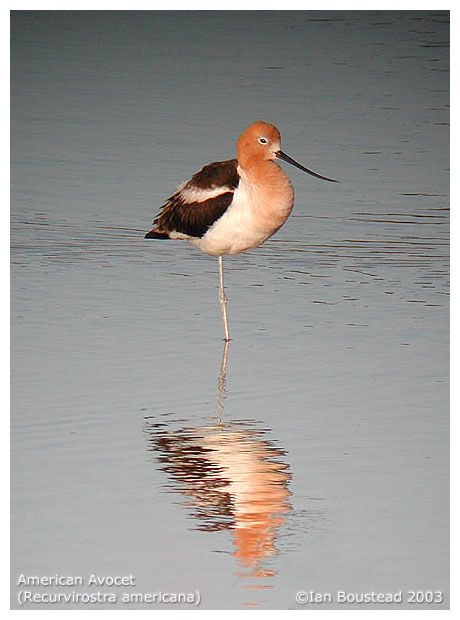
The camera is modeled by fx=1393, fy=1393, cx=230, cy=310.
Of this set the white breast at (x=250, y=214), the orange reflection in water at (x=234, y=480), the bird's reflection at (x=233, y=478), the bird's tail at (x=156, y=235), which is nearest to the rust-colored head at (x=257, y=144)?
the white breast at (x=250, y=214)

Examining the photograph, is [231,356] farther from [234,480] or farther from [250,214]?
[234,480]

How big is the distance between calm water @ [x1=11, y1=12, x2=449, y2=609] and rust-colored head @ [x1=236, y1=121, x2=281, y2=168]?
949 mm

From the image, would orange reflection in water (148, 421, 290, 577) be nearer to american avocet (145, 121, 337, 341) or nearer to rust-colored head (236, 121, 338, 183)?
american avocet (145, 121, 337, 341)

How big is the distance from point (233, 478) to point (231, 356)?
6.36 feet

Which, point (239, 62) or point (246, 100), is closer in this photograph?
point (246, 100)

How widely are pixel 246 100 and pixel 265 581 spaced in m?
11.0

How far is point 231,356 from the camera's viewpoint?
820cm

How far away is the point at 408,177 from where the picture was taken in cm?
1295

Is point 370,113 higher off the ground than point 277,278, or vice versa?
point 370,113

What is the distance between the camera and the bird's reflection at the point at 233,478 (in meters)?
5.73

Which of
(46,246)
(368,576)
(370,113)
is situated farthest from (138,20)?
(368,576)

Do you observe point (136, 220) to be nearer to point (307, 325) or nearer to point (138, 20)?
point (307, 325)

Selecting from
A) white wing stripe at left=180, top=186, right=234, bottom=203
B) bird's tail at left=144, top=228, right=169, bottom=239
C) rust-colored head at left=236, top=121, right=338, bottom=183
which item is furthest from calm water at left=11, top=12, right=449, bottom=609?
rust-colored head at left=236, top=121, right=338, bottom=183

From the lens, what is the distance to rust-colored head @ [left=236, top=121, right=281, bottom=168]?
9.13 meters
